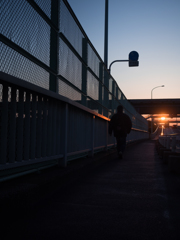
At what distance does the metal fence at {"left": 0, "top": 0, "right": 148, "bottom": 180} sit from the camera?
3.31 meters

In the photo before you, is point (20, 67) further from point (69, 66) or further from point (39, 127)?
point (69, 66)

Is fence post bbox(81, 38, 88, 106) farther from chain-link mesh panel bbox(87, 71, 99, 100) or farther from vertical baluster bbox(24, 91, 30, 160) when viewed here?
vertical baluster bbox(24, 91, 30, 160)

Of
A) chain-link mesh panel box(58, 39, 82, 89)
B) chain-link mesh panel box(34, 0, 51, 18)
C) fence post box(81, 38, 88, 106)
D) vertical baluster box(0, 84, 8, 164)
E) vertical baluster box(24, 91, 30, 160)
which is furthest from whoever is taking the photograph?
fence post box(81, 38, 88, 106)

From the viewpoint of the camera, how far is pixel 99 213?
10.2 feet

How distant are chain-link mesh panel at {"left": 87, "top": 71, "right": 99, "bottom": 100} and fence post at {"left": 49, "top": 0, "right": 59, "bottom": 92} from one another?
8.49 ft

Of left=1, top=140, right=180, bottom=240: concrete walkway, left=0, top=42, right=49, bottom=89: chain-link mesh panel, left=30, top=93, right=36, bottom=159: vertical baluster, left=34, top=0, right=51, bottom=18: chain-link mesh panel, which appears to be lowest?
left=1, top=140, right=180, bottom=240: concrete walkway

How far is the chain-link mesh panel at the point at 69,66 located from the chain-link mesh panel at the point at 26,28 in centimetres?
61

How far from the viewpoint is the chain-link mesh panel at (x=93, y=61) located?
7.81 meters

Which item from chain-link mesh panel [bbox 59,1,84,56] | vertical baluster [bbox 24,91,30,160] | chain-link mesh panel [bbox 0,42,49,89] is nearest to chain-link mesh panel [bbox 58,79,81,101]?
chain-link mesh panel [bbox 0,42,49,89]

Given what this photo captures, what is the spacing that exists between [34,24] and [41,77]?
2.28ft

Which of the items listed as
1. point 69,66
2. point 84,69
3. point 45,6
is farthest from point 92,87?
point 45,6

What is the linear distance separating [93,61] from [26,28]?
4618 mm

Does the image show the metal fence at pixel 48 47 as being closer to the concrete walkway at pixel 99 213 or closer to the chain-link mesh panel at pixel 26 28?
the chain-link mesh panel at pixel 26 28

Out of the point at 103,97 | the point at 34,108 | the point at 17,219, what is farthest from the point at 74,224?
the point at 103,97
